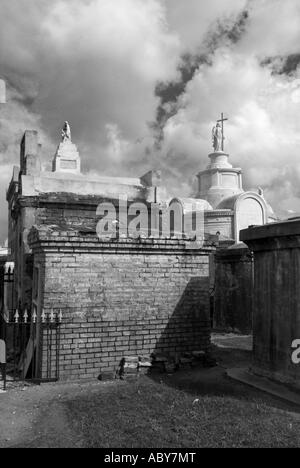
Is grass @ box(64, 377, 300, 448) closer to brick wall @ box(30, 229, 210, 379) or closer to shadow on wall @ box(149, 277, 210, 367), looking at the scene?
brick wall @ box(30, 229, 210, 379)

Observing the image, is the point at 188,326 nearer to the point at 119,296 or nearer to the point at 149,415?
the point at 119,296

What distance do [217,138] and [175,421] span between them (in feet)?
117

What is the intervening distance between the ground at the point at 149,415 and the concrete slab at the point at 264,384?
136 millimetres

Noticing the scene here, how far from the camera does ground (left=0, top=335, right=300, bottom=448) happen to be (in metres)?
4.91

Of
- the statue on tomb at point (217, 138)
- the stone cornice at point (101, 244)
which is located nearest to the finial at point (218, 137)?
the statue on tomb at point (217, 138)

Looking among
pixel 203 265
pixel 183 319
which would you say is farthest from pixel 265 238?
pixel 183 319

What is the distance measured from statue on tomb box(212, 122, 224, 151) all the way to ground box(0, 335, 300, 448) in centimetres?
3292

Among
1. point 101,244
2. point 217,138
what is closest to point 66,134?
point 101,244

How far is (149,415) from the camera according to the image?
567 centimetres

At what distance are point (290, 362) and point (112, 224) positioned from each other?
6.41m

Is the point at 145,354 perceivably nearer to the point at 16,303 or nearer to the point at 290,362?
the point at 290,362

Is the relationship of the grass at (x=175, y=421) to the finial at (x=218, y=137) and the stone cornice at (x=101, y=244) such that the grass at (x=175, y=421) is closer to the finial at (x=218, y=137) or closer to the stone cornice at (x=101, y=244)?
the stone cornice at (x=101, y=244)

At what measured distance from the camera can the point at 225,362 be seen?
9.21 meters

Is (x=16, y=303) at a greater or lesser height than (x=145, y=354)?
greater
